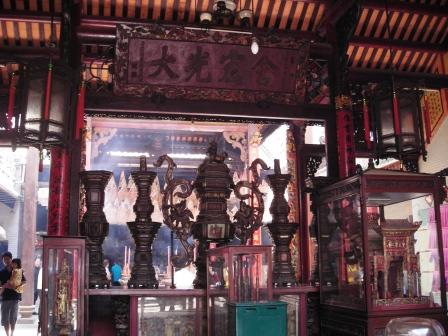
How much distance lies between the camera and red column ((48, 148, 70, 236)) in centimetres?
524

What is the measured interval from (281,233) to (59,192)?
7.85ft

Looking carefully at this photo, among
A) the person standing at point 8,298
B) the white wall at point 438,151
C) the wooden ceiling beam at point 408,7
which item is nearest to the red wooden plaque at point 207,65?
the wooden ceiling beam at point 408,7

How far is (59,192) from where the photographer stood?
5273mm

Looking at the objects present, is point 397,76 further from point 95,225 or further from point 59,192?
point 59,192

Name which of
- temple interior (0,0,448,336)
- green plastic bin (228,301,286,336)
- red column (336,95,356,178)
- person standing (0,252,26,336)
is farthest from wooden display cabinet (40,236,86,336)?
person standing (0,252,26,336)

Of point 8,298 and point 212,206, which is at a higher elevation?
point 212,206

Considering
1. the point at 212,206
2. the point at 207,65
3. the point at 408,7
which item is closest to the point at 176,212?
the point at 212,206

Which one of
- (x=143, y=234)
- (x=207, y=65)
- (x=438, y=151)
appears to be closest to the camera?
(x=143, y=234)

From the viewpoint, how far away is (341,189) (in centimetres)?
522

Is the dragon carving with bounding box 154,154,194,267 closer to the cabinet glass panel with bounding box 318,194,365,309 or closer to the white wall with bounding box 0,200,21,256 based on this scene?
the cabinet glass panel with bounding box 318,194,365,309

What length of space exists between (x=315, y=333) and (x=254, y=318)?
1695mm

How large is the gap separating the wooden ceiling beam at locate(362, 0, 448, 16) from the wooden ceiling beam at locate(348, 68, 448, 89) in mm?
741

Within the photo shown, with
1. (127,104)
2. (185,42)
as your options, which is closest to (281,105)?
(185,42)

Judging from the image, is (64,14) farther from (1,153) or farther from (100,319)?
(1,153)
